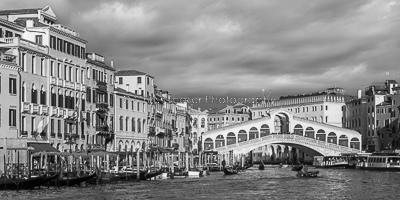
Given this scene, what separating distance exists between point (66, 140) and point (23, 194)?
43.6 ft

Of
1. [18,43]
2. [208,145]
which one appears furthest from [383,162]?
[18,43]

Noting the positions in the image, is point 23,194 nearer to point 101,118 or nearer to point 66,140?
point 66,140

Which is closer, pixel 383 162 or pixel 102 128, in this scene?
pixel 102 128

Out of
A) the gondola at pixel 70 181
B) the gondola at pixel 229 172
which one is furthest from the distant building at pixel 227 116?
the gondola at pixel 70 181

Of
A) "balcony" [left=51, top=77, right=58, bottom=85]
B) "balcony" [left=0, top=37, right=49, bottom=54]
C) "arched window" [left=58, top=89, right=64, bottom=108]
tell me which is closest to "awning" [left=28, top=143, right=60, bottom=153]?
"arched window" [left=58, top=89, right=64, bottom=108]

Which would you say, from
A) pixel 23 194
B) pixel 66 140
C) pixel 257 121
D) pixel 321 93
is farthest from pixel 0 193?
pixel 321 93

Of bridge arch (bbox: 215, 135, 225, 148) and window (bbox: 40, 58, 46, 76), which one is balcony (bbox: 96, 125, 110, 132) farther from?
bridge arch (bbox: 215, 135, 225, 148)

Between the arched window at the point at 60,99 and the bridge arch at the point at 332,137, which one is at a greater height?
the arched window at the point at 60,99

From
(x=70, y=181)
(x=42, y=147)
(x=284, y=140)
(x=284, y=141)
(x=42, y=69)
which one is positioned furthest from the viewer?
(x=284, y=141)

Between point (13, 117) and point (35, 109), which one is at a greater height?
point (35, 109)

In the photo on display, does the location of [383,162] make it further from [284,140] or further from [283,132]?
[283,132]

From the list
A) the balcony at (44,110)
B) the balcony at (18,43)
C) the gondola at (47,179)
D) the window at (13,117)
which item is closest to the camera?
the gondola at (47,179)

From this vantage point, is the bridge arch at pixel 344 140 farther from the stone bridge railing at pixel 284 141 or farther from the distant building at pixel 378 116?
the stone bridge railing at pixel 284 141

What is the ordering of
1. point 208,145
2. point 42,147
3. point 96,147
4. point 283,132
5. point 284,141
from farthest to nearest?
point 283,132 → point 208,145 → point 284,141 → point 96,147 → point 42,147
